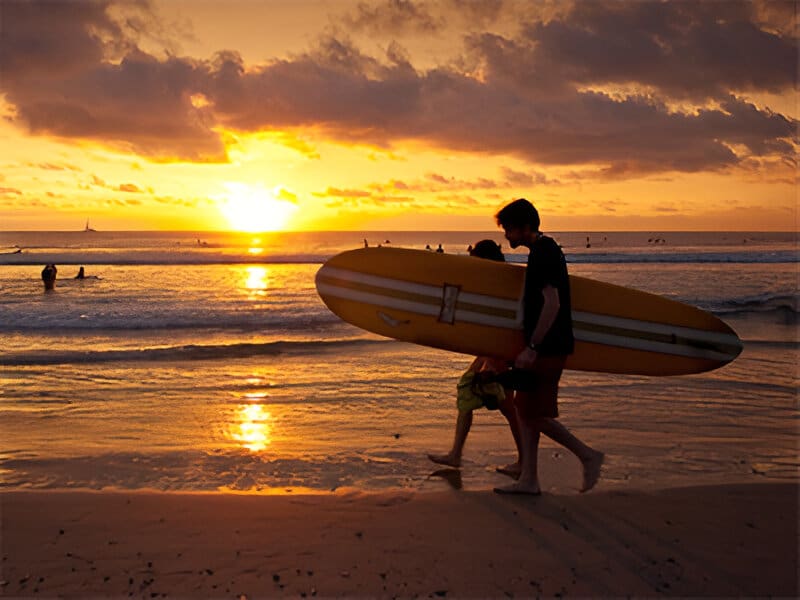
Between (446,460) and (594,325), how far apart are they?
143 cm

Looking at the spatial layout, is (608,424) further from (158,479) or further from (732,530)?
(158,479)

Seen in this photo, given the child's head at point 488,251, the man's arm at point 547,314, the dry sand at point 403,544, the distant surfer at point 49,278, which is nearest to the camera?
the dry sand at point 403,544

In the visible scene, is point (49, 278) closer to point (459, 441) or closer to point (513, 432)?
point (459, 441)

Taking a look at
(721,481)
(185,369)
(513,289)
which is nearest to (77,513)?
(513,289)

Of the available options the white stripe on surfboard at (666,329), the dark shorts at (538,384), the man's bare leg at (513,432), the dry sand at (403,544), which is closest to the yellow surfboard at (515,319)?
the white stripe on surfboard at (666,329)

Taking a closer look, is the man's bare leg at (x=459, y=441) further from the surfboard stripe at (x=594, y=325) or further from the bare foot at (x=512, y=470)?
the surfboard stripe at (x=594, y=325)

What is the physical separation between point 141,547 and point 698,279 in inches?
1027

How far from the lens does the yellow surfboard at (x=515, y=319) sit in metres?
4.48

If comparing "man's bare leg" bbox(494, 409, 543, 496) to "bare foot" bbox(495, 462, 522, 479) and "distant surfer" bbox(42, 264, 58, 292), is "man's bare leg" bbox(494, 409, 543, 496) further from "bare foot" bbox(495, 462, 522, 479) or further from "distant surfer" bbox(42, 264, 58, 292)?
"distant surfer" bbox(42, 264, 58, 292)

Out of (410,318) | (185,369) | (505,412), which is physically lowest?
(185,369)

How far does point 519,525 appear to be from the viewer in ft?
11.1

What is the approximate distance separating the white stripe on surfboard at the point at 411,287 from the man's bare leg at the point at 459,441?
0.78 metres

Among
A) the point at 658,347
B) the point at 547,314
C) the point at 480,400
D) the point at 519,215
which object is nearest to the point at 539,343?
the point at 547,314

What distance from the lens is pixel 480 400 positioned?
423 cm
